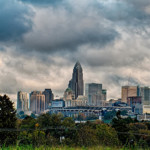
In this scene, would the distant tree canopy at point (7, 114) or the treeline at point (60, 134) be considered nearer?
the treeline at point (60, 134)

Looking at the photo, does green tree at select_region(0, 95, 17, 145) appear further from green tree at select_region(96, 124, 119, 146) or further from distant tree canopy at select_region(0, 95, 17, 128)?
green tree at select_region(96, 124, 119, 146)

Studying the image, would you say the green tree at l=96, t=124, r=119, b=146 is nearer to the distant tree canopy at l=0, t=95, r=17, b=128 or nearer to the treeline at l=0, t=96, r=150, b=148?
the treeline at l=0, t=96, r=150, b=148

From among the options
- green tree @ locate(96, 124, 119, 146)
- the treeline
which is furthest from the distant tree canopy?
green tree @ locate(96, 124, 119, 146)

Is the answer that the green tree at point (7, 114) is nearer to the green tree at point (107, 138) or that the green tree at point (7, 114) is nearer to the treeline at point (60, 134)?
the treeline at point (60, 134)

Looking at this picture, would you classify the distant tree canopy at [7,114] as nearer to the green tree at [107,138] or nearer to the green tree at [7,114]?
the green tree at [7,114]

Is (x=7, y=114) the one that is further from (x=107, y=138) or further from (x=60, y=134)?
(x=107, y=138)

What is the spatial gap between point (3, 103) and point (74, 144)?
29959 mm

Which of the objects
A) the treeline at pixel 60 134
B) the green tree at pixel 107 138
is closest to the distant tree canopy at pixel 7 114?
the treeline at pixel 60 134

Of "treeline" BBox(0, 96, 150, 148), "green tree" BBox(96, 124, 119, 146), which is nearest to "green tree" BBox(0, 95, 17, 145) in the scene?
"treeline" BBox(0, 96, 150, 148)

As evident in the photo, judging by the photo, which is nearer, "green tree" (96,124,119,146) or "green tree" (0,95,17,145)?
"green tree" (96,124,119,146)

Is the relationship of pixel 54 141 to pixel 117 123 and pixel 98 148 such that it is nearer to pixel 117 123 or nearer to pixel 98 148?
pixel 98 148

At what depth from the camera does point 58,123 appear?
6519 cm

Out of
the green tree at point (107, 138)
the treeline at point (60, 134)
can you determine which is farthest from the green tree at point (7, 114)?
the green tree at point (107, 138)

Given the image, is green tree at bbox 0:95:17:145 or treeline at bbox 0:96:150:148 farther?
green tree at bbox 0:95:17:145
